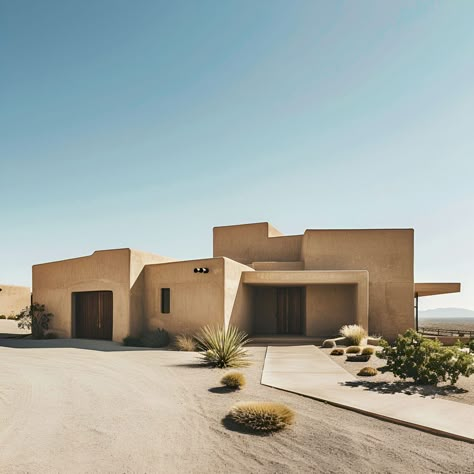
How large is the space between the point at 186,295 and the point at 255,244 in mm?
9620

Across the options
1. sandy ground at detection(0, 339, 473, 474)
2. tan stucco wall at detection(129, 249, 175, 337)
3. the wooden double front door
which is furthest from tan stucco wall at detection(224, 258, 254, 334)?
sandy ground at detection(0, 339, 473, 474)

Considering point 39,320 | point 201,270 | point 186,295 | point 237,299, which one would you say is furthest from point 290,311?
point 39,320

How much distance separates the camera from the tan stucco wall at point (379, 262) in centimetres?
2184

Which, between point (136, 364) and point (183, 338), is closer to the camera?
point (136, 364)

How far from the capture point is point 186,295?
1809cm

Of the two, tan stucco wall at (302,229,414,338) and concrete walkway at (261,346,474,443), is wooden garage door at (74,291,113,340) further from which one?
tan stucco wall at (302,229,414,338)

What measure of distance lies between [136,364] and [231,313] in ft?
20.4

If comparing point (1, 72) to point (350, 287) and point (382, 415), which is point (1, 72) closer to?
point (382, 415)

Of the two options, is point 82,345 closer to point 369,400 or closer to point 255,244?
point 255,244

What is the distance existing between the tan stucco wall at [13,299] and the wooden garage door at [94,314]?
58.4ft

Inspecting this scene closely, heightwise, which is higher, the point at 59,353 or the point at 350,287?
the point at 350,287

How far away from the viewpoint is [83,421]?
22.8 feet

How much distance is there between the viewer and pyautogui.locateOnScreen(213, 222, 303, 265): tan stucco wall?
25.9 meters

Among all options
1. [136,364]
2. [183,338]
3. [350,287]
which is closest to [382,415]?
[136,364]
